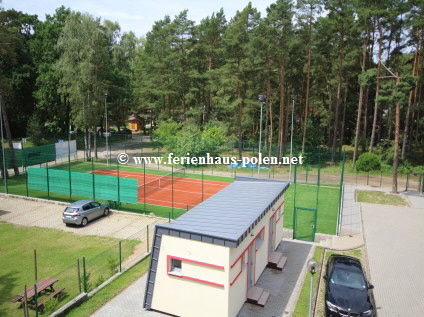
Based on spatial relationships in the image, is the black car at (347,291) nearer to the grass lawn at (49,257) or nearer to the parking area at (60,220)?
the grass lawn at (49,257)

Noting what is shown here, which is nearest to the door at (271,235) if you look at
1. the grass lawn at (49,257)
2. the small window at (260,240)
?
the small window at (260,240)

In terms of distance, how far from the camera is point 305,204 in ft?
79.3

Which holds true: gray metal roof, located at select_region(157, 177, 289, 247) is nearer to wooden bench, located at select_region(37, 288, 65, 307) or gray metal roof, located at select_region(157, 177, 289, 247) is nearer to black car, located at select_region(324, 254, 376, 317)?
black car, located at select_region(324, 254, 376, 317)

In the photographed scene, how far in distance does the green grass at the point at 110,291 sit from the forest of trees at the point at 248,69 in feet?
72.9

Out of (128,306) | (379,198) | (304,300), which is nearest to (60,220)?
(128,306)

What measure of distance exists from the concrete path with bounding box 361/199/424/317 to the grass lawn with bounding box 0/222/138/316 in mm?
10222

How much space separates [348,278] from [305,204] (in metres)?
12.4

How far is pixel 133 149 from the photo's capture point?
4662 centimetres

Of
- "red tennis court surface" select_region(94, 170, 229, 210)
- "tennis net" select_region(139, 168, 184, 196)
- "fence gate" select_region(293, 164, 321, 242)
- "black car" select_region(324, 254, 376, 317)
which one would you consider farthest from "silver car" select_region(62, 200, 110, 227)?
"black car" select_region(324, 254, 376, 317)

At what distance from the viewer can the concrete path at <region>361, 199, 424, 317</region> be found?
39.4 ft

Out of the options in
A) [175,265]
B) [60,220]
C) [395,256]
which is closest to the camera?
[175,265]

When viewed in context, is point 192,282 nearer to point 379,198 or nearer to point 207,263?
point 207,263

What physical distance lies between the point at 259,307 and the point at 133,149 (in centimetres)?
3772

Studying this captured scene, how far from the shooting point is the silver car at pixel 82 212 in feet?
61.0
